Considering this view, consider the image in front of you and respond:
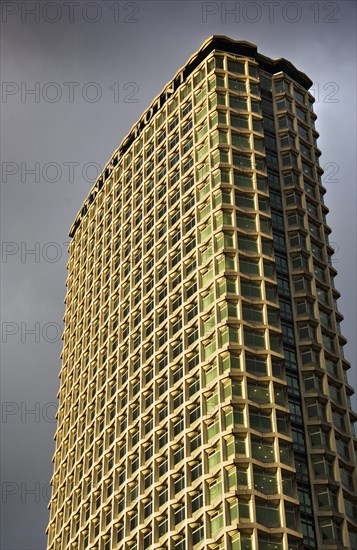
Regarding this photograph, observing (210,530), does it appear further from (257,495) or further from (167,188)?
(167,188)

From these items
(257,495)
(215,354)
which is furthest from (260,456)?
(215,354)

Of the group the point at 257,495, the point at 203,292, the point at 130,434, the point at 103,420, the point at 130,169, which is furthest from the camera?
the point at 130,169

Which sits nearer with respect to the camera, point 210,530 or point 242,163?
point 210,530

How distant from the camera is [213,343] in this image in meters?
105

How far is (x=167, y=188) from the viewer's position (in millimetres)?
129375

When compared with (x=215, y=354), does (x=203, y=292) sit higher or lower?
higher

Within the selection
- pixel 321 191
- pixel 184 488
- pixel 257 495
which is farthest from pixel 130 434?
pixel 321 191

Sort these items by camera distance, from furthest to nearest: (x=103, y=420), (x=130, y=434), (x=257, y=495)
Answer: (x=103, y=420) → (x=130, y=434) → (x=257, y=495)

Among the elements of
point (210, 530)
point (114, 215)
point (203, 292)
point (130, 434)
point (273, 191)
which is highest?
point (114, 215)

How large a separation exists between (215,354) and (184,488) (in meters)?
13.1

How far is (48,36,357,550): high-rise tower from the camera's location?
3794 inches

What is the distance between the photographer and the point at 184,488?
99938mm

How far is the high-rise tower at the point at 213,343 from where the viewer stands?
9638cm

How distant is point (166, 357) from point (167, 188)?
24672 millimetres
